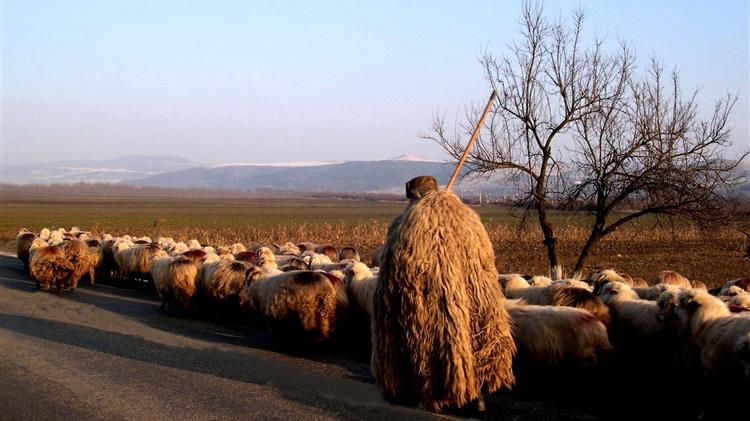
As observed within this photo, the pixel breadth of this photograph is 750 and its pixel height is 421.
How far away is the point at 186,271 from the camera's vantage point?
49.6 ft

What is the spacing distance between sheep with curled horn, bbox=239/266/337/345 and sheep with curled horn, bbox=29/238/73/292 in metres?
8.84

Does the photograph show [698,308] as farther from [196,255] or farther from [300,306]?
[196,255]

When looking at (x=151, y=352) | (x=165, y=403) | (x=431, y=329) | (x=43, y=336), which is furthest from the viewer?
(x=43, y=336)

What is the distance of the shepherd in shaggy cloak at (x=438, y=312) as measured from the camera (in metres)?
6.92

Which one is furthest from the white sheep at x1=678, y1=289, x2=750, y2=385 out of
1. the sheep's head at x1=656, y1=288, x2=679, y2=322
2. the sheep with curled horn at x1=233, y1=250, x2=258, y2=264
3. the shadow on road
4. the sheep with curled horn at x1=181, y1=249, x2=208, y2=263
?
the sheep with curled horn at x1=233, y1=250, x2=258, y2=264

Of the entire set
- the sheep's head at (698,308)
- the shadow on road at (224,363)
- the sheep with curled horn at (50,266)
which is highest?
the sheep's head at (698,308)

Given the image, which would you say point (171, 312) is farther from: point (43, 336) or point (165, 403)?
point (165, 403)

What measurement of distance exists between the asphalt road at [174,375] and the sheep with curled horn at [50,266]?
12.5ft

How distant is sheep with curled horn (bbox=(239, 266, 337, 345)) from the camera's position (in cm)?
1165

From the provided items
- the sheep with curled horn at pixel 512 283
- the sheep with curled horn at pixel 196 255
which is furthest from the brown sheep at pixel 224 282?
the sheep with curled horn at pixel 512 283

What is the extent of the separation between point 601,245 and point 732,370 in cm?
2421

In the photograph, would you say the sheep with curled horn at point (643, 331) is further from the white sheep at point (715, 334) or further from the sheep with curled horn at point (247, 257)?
the sheep with curled horn at point (247, 257)

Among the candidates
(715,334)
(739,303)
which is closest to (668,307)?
(715,334)

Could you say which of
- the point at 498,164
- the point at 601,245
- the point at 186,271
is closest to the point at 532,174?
the point at 498,164
